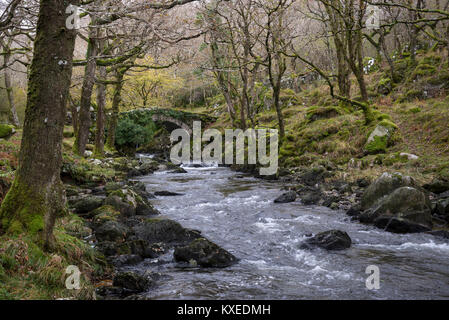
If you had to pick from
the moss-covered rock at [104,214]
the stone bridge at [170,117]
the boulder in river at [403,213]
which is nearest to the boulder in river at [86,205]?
the moss-covered rock at [104,214]

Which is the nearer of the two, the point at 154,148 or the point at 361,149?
the point at 361,149

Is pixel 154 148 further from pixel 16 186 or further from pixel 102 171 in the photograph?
pixel 16 186

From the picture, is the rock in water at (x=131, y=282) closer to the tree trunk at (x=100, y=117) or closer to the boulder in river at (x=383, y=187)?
the boulder in river at (x=383, y=187)

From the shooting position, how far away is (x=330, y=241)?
6539 millimetres

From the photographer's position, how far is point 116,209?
8398mm

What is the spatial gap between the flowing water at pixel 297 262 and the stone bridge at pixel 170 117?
24.3 metres

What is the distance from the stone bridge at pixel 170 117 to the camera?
107ft

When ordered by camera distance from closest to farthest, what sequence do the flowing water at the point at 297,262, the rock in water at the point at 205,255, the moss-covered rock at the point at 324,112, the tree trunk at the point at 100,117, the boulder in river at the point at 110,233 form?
the flowing water at the point at 297,262 → the rock in water at the point at 205,255 → the boulder in river at the point at 110,233 → the tree trunk at the point at 100,117 → the moss-covered rock at the point at 324,112

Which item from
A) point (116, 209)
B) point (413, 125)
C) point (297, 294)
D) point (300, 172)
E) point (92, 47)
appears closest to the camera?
point (297, 294)

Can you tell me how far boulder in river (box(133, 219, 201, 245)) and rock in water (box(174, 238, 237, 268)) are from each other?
890 millimetres

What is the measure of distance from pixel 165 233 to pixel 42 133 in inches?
138

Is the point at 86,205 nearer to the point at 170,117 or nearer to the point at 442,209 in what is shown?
the point at 442,209

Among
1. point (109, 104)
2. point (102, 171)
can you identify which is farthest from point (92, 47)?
point (109, 104)
